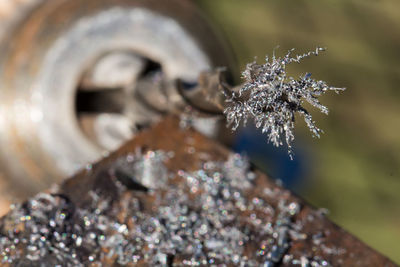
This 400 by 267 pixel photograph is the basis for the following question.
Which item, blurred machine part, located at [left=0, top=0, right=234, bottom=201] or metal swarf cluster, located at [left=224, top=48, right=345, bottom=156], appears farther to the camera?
blurred machine part, located at [left=0, top=0, right=234, bottom=201]

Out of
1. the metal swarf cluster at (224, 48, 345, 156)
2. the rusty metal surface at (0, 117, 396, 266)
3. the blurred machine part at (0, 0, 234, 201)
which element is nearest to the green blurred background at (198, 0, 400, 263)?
the blurred machine part at (0, 0, 234, 201)

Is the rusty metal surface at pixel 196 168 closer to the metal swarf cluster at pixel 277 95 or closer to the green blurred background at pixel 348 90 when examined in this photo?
the metal swarf cluster at pixel 277 95

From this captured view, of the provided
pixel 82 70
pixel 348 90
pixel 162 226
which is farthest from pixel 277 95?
pixel 348 90

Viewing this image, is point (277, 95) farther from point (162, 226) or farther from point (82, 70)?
point (82, 70)

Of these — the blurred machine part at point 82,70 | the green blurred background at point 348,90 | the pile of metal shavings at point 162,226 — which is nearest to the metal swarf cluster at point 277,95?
the pile of metal shavings at point 162,226

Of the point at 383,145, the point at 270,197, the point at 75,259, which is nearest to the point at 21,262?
the point at 75,259

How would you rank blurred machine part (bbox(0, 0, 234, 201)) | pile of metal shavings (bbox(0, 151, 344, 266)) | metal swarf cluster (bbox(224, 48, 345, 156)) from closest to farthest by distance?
metal swarf cluster (bbox(224, 48, 345, 156)), pile of metal shavings (bbox(0, 151, 344, 266)), blurred machine part (bbox(0, 0, 234, 201))

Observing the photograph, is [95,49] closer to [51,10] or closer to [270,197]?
[51,10]

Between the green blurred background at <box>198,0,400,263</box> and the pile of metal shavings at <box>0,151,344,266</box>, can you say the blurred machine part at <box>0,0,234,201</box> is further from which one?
the green blurred background at <box>198,0,400,263</box>
